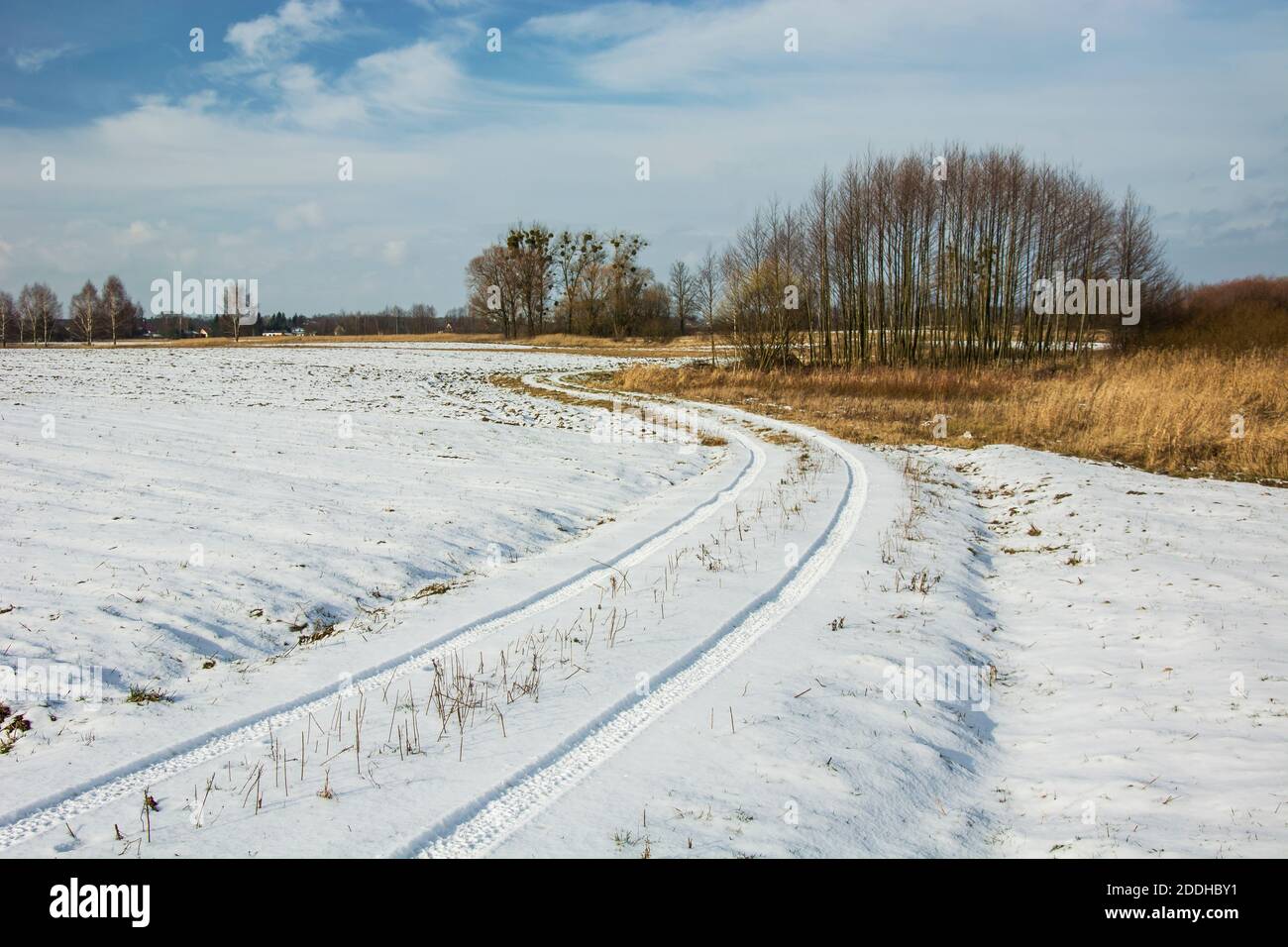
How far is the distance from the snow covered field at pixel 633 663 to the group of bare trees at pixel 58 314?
289 ft

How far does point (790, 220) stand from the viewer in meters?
40.7

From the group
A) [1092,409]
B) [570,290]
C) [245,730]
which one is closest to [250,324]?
[570,290]

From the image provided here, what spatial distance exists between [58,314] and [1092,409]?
357 feet

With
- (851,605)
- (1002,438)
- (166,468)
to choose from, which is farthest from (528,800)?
(1002,438)

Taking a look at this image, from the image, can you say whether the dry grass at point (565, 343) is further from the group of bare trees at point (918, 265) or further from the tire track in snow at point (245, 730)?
the tire track in snow at point (245, 730)

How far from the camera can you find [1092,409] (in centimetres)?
1992

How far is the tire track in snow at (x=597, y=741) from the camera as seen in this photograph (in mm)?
3881

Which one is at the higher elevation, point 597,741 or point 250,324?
point 250,324

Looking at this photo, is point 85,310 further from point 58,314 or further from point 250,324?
point 250,324
